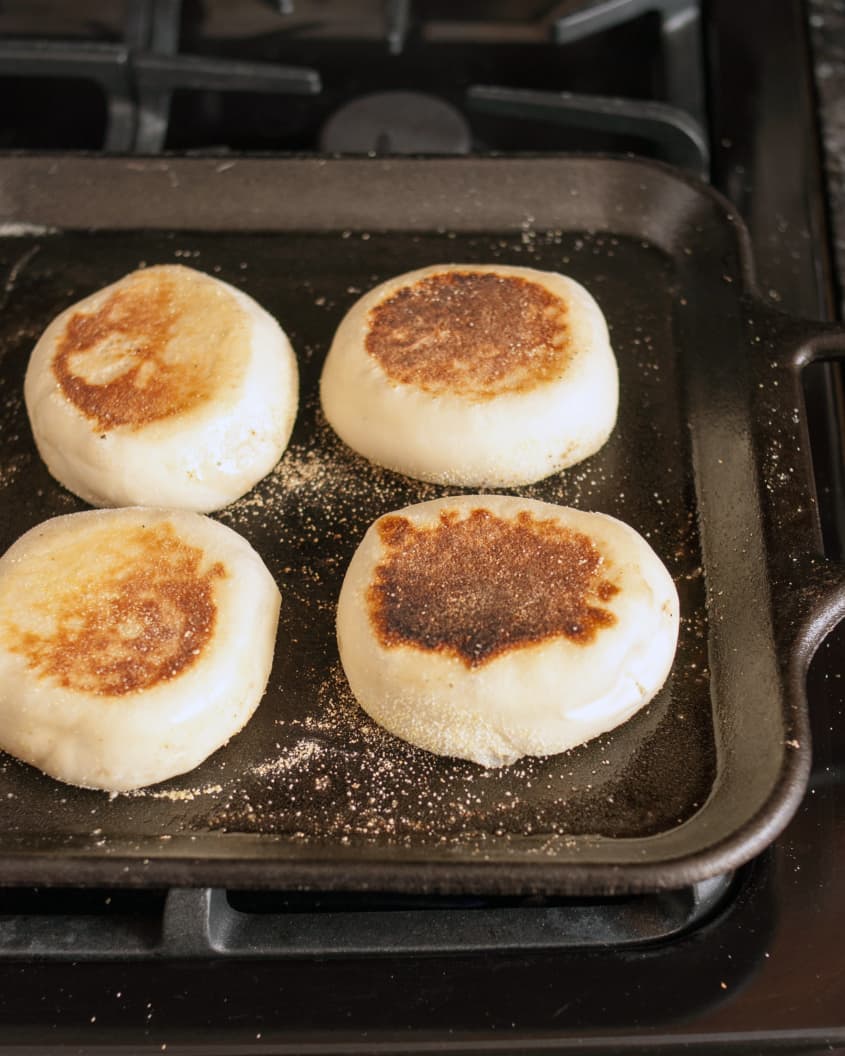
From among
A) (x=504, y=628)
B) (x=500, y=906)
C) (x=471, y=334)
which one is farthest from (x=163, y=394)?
(x=500, y=906)

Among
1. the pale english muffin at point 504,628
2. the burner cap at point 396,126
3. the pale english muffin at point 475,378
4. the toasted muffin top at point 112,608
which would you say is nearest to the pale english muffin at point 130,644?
the toasted muffin top at point 112,608

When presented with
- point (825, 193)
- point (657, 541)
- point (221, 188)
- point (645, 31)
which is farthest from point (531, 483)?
point (645, 31)

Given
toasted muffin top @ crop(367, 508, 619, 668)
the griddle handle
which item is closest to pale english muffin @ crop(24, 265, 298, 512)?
toasted muffin top @ crop(367, 508, 619, 668)

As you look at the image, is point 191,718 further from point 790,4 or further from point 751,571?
point 790,4

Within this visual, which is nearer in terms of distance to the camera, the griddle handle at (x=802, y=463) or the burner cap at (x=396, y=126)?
the griddle handle at (x=802, y=463)

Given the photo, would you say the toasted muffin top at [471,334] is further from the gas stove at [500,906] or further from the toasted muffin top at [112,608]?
the toasted muffin top at [112,608]
